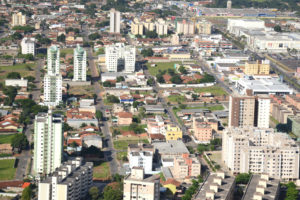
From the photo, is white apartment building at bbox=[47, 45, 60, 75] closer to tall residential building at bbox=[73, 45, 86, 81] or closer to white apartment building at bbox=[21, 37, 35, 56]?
tall residential building at bbox=[73, 45, 86, 81]

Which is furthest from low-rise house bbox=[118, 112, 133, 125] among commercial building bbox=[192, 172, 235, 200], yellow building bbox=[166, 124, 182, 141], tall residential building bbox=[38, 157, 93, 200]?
commercial building bbox=[192, 172, 235, 200]

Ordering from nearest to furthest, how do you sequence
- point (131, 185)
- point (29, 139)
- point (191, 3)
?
point (131, 185), point (29, 139), point (191, 3)

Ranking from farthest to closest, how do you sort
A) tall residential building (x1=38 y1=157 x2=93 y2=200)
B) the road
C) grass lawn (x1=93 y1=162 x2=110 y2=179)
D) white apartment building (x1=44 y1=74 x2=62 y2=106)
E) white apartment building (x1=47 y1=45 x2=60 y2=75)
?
white apartment building (x1=47 y1=45 x2=60 y2=75) → white apartment building (x1=44 y1=74 x2=62 y2=106) → the road → grass lawn (x1=93 y1=162 x2=110 y2=179) → tall residential building (x1=38 y1=157 x2=93 y2=200)

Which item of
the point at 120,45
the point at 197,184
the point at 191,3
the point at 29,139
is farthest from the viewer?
the point at 191,3

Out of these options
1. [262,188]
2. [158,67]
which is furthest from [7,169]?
[158,67]

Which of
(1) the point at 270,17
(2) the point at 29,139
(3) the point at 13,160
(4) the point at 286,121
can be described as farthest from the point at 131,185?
(1) the point at 270,17

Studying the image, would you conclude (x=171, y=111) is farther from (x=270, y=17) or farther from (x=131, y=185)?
(x=270, y=17)

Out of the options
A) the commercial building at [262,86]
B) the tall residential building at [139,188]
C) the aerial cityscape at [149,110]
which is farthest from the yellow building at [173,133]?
the commercial building at [262,86]
